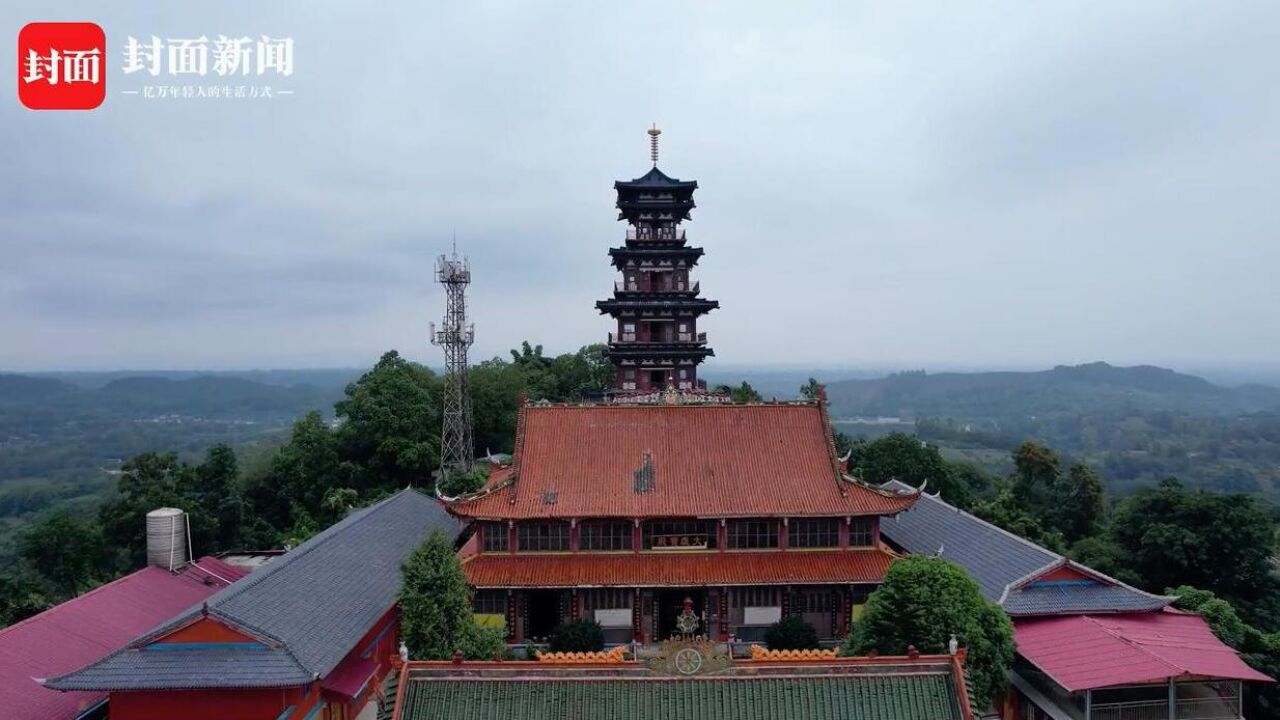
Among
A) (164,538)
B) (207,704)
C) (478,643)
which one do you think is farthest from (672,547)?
(164,538)

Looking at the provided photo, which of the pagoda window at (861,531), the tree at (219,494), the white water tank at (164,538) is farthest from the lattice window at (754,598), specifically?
the tree at (219,494)

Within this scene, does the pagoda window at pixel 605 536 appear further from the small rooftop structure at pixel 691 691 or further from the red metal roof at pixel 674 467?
the small rooftop structure at pixel 691 691

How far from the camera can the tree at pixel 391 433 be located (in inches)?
1501

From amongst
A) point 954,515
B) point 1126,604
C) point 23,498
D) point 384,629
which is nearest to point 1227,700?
point 1126,604

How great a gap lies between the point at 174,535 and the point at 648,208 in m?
27.0

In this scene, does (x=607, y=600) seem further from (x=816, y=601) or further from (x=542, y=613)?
(x=816, y=601)

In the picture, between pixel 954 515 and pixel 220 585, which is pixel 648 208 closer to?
pixel 954 515

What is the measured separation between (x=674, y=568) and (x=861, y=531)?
236 inches

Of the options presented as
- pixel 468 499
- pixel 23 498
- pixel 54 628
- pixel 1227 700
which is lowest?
pixel 23 498

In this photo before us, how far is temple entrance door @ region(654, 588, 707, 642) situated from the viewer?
21.6 m

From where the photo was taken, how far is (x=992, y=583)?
64.9ft

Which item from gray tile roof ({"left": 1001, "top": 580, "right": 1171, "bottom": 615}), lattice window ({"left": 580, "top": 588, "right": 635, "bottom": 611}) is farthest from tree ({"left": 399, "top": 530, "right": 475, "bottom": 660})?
gray tile roof ({"left": 1001, "top": 580, "right": 1171, "bottom": 615})

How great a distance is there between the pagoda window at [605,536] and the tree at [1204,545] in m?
19.8

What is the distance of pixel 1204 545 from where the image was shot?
25906mm
